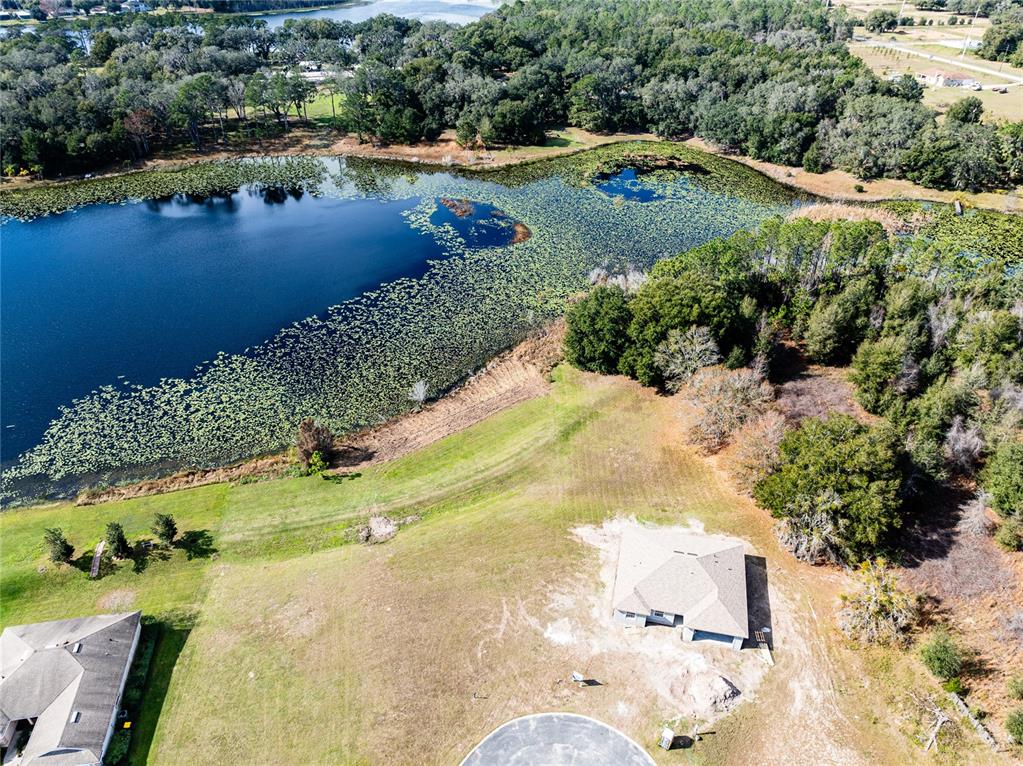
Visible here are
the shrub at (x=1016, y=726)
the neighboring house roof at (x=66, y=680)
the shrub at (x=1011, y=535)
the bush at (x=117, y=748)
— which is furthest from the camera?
the shrub at (x=1011, y=535)

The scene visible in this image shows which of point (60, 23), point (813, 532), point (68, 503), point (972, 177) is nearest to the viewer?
point (813, 532)

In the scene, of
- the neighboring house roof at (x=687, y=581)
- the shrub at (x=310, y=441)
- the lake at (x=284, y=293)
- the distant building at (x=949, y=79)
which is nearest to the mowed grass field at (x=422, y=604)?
the shrub at (x=310, y=441)

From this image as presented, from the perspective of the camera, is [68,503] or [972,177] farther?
[972,177]

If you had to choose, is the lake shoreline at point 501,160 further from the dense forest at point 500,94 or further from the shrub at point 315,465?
the shrub at point 315,465

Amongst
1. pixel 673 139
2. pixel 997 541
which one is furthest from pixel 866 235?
pixel 673 139

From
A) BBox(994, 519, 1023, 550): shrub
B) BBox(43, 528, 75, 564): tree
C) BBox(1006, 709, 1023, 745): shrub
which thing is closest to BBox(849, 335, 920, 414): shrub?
BBox(994, 519, 1023, 550): shrub

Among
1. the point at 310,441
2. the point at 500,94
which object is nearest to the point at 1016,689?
the point at 310,441

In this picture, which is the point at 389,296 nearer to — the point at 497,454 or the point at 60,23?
the point at 497,454
